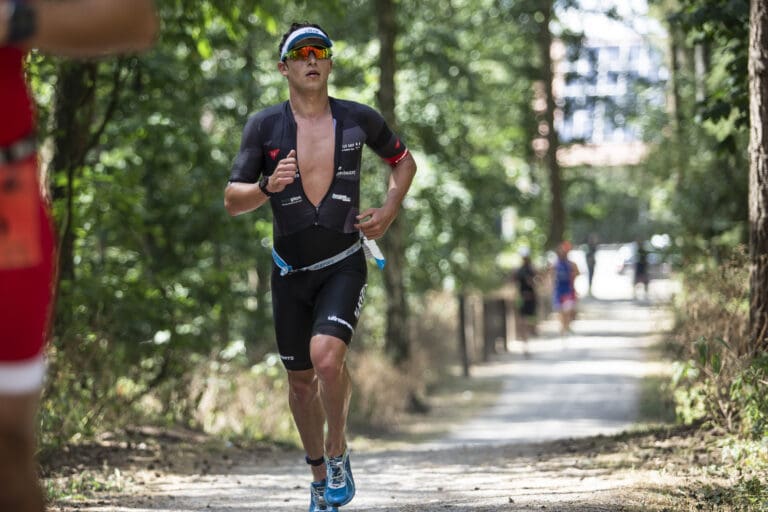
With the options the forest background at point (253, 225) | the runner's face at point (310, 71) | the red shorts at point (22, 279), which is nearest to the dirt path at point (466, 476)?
the forest background at point (253, 225)

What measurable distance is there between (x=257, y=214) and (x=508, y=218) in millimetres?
23481

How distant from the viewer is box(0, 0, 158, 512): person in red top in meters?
2.54

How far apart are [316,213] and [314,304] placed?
1.50 feet

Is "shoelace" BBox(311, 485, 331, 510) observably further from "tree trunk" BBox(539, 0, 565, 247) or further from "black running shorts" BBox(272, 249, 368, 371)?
"tree trunk" BBox(539, 0, 565, 247)

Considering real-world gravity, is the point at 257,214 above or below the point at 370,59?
below

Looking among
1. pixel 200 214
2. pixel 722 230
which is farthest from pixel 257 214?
pixel 722 230

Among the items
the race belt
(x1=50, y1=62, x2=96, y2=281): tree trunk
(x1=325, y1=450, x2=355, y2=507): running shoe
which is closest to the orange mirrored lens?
the race belt

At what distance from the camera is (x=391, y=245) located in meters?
16.6

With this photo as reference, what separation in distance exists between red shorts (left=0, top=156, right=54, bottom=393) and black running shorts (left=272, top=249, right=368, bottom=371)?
9.43ft

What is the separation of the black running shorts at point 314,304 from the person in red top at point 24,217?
2.86 m

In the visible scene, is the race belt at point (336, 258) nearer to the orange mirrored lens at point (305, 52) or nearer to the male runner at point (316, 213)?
the male runner at point (316, 213)

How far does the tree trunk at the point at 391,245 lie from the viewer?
16.3 metres

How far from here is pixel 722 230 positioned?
18.2 metres

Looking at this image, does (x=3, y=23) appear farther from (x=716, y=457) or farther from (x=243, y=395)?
(x=243, y=395)
